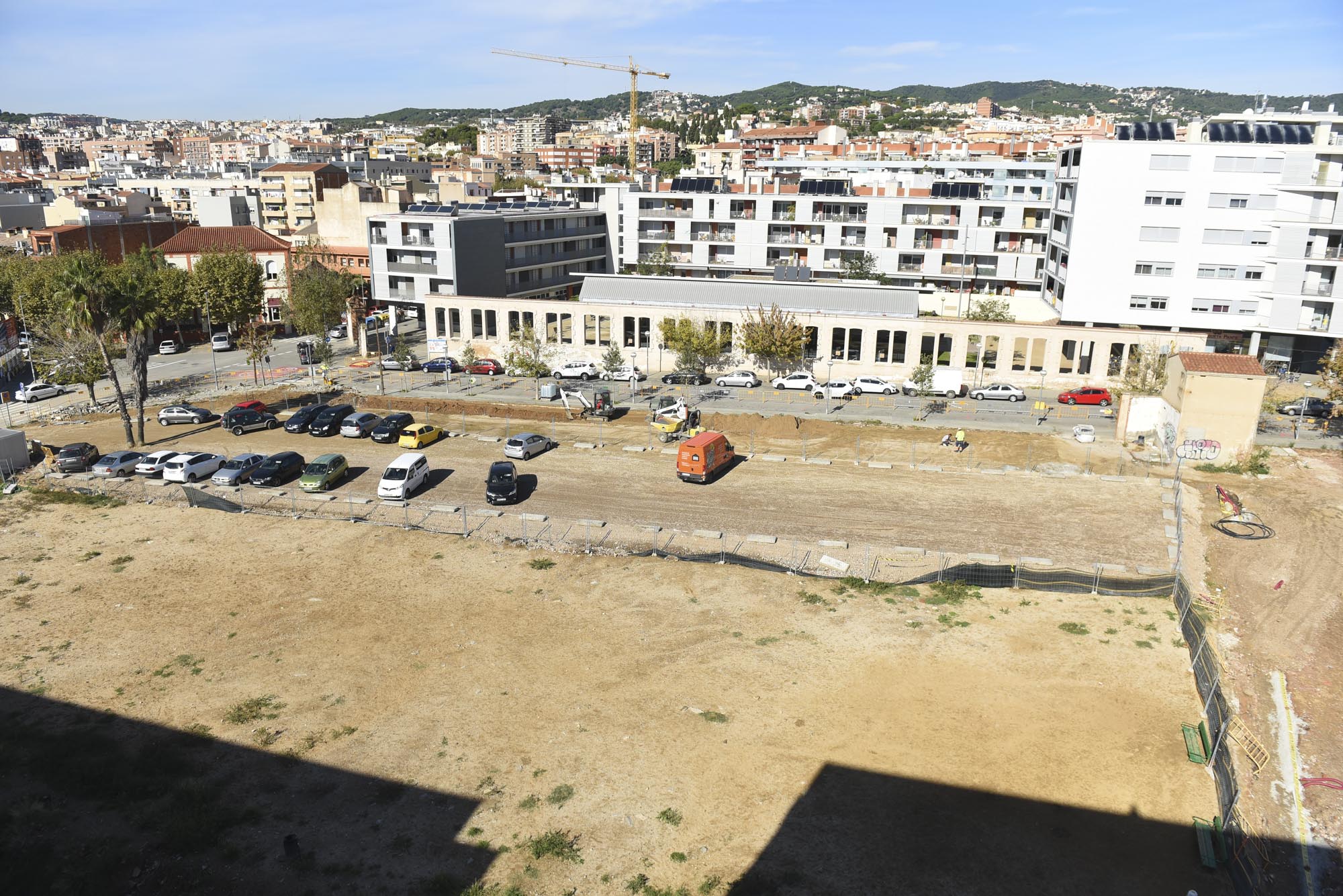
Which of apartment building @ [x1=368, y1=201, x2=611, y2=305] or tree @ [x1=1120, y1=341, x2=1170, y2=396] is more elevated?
apartment building @ [x1=368, y1=201, x2=611, y2=305]

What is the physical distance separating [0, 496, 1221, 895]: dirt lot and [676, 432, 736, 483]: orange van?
360 inches

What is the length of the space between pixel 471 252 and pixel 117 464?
122 ft

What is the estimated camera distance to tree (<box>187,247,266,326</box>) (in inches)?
2972

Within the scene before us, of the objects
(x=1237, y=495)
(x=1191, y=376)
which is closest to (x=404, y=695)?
(x=1237, y=495)

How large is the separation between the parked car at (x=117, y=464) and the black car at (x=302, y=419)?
27.4ft

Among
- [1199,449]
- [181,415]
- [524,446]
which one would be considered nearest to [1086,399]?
[1199,449]

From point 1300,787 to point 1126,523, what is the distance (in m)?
16.9

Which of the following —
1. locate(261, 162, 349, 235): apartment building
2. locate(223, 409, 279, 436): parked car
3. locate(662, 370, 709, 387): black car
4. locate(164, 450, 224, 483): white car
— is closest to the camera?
locate(164, 450, 224, 483): white car

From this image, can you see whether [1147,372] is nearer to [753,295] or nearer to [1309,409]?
[1309,409]

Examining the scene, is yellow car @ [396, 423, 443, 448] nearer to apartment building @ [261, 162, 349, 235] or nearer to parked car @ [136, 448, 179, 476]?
parked car @ [136, 448, 179, 476]

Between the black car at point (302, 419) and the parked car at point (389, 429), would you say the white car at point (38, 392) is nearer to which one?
the black car at point (302, 419)

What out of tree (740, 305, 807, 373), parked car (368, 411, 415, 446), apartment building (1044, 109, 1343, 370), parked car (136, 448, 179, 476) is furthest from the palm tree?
apartment building (1044, 109, 1343, 370)

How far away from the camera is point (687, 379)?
6231 cm

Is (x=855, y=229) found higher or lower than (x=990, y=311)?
higher
